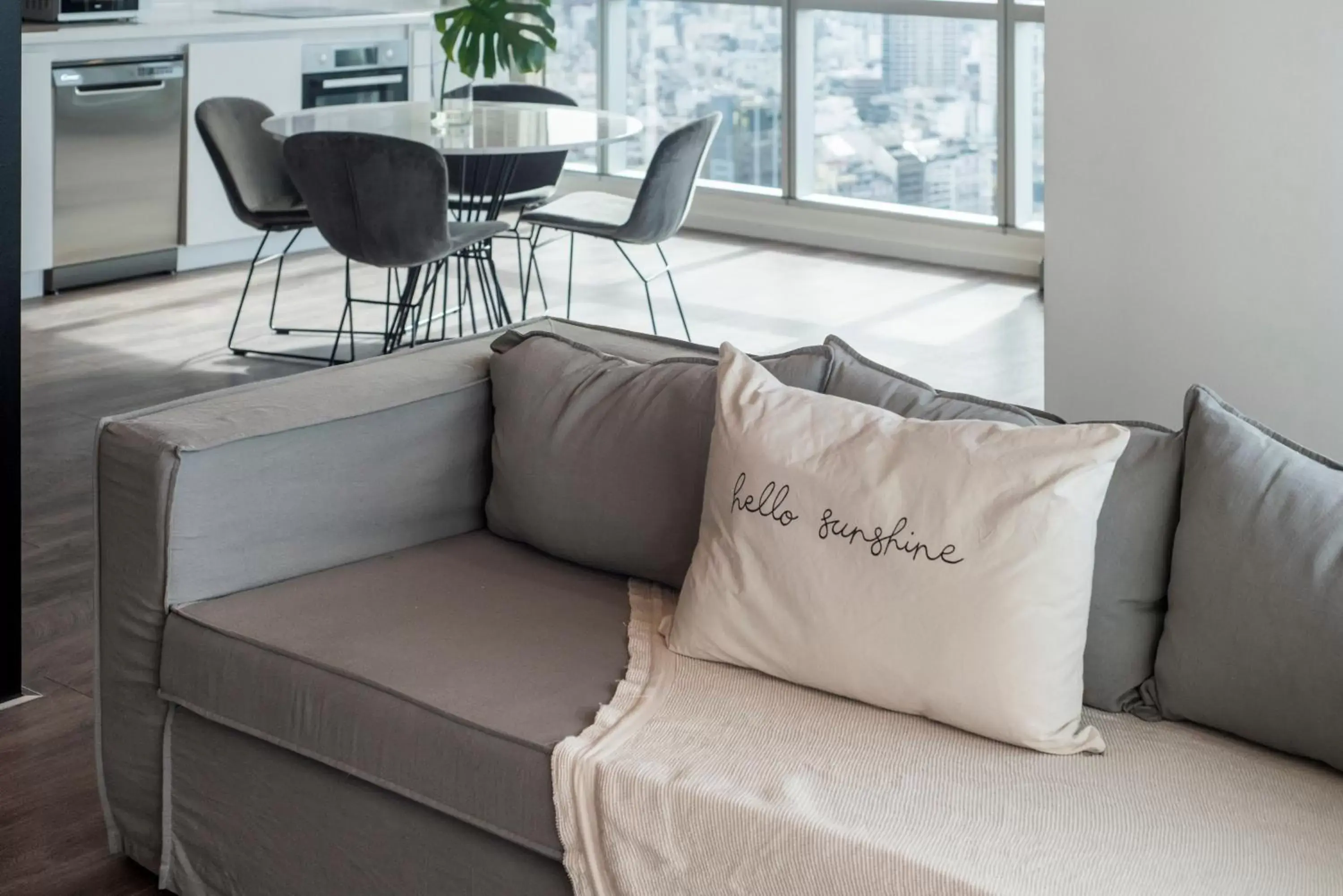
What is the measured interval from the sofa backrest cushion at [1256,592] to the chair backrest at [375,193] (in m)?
2.93

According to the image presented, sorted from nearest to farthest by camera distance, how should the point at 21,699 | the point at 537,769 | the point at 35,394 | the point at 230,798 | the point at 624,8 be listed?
the point at 537,769
the point at 230,798
the point at 21,699
the point at 35,394
the point at 624,8

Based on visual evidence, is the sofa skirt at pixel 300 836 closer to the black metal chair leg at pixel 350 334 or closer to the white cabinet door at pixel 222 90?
the black metal chair leg at pixel 350 334

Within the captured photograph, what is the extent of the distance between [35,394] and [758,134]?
371 cm

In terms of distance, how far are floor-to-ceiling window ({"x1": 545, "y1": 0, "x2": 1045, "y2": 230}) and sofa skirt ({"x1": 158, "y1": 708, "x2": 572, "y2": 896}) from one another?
4.54 meters

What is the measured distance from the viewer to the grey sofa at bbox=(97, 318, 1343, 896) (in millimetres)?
2002

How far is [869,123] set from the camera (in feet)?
23.4

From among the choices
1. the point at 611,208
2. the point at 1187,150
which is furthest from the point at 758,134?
the point at 1187,150

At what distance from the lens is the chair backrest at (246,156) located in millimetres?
5273

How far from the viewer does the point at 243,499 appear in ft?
7.77

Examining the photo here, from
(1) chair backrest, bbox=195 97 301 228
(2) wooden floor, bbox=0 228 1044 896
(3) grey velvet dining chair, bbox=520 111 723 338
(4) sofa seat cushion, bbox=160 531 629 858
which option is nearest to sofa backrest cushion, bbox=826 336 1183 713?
(4) sofa seat cushion, bbox=160 531 629 858

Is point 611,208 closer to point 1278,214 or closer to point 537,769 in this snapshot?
point 1278,214

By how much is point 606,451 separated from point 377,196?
91.5 inches

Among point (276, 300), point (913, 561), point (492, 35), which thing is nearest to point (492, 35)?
point (492, 35)

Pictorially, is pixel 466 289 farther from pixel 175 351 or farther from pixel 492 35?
pixel 492 35
